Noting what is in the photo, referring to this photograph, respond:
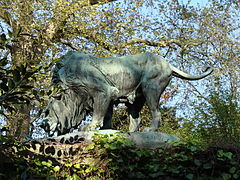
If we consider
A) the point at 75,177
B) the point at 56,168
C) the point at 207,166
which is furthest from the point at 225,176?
the point at 56,168

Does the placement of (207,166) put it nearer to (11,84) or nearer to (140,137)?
(140,137)

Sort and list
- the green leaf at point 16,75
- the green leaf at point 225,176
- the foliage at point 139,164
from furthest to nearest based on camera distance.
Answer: the foliage at point 139,164
the green leaf at point 225,176
the green leaf at point 16,75

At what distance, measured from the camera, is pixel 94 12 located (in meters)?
12.4

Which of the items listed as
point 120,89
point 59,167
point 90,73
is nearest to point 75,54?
point 90,73

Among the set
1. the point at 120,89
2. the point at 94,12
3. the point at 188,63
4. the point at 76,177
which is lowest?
the point at 76,177

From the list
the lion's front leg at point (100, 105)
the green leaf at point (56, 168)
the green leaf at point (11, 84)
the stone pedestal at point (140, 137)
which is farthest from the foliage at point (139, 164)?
the green leaf at point (11, 84)

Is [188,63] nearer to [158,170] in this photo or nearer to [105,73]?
[105,73]

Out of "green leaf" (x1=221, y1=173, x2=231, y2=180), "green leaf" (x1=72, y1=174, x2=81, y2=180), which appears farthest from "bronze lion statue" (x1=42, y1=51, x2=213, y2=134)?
"green leaf" (x1=221, y1=173, x2=231, y2=180)

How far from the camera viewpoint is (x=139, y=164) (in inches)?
182

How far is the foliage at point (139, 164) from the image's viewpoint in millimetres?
4262

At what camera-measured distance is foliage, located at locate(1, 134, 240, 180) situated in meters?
4.26

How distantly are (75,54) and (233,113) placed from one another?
5.67 m

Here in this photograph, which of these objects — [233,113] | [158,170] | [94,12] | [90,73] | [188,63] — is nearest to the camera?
[158,170]

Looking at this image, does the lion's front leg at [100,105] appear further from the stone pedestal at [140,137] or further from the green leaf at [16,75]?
the green leaf at [16,75]
